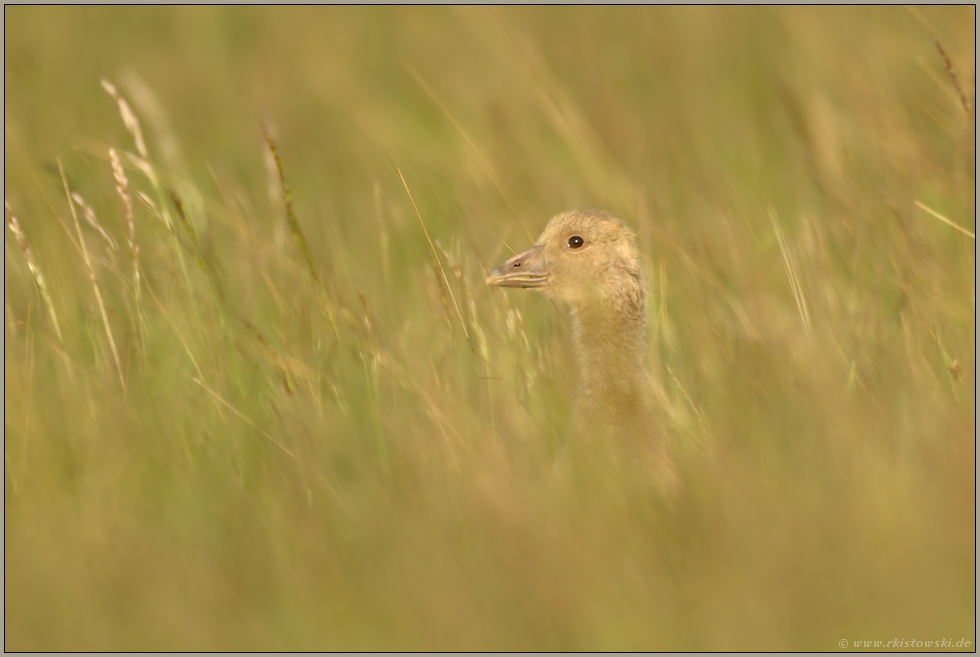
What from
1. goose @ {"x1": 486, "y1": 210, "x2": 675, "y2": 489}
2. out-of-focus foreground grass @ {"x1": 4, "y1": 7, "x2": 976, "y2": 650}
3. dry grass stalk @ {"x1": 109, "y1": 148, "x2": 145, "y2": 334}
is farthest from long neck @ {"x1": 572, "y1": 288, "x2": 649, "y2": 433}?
dry grass stalk @ {"x1": 109, "y1": 148, "x2": 145, "y2": 334}

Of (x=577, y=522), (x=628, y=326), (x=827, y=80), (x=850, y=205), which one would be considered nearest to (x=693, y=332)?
(x=628, y=326)

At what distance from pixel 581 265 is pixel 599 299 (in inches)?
5.9

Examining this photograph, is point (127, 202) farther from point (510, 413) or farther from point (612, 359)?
point (612, 359)

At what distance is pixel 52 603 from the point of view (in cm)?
264

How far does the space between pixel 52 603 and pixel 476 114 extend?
511 centimetres

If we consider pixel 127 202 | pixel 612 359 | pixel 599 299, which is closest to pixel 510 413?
pixel 612 359

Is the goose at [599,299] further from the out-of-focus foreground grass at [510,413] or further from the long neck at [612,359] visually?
the out-of-focus foreground grass at [510,413]

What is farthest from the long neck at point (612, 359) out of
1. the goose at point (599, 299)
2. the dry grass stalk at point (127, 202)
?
the dry grass stalk at point (127, 202)

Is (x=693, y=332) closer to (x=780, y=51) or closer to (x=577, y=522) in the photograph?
(x=577, y=522)

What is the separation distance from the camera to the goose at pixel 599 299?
354cm

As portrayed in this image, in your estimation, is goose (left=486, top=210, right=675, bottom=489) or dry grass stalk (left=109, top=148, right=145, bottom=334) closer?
goose (left=486, top=210, right=675, bottom=489)

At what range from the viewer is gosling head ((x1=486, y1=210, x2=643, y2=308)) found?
393 cm

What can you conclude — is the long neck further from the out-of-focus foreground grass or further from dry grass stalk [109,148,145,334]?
dry grass stalk [109,148,145,334]

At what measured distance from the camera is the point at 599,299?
392 centimetres
